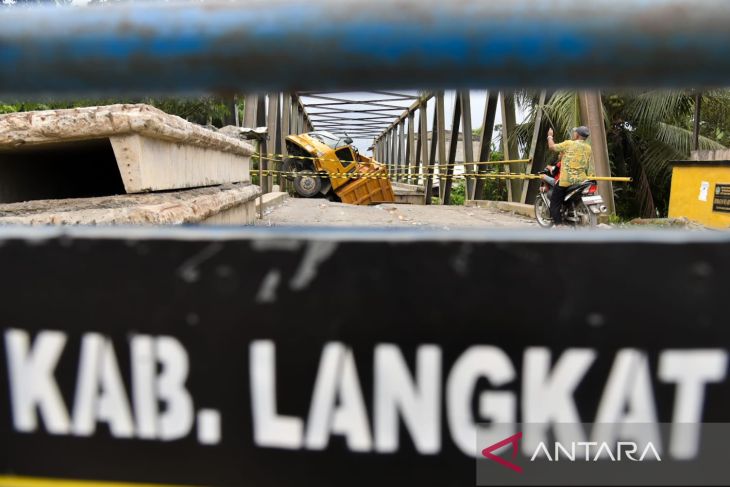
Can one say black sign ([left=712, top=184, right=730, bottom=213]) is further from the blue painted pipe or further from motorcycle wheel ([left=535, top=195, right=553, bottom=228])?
the blue painted pipe

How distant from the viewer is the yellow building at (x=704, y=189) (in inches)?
280

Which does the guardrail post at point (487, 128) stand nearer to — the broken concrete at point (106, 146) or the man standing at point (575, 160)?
the man standing at point (575, 160)

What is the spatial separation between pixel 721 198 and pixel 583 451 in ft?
26.9

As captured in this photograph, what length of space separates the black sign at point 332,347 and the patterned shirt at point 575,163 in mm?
5655

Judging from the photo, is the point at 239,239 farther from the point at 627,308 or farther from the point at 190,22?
the point at 627,308

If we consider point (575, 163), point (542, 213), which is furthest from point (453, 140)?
point (575, 163)

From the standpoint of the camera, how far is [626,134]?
12.1 metres

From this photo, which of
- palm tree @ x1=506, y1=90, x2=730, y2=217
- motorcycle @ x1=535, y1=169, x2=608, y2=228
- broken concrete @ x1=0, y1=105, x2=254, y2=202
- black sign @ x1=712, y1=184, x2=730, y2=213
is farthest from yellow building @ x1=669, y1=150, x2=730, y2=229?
broken concrete @ x1=0, y1=105, x2=254, y2=202

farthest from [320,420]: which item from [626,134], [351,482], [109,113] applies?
[626,134]

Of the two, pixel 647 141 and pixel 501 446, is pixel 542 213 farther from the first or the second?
pixel 647 141

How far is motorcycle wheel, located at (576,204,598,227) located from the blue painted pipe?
556 centimetres

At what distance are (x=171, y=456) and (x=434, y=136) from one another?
54.1 feet

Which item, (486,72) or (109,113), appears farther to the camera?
(109,113)

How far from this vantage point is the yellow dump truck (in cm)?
1148
